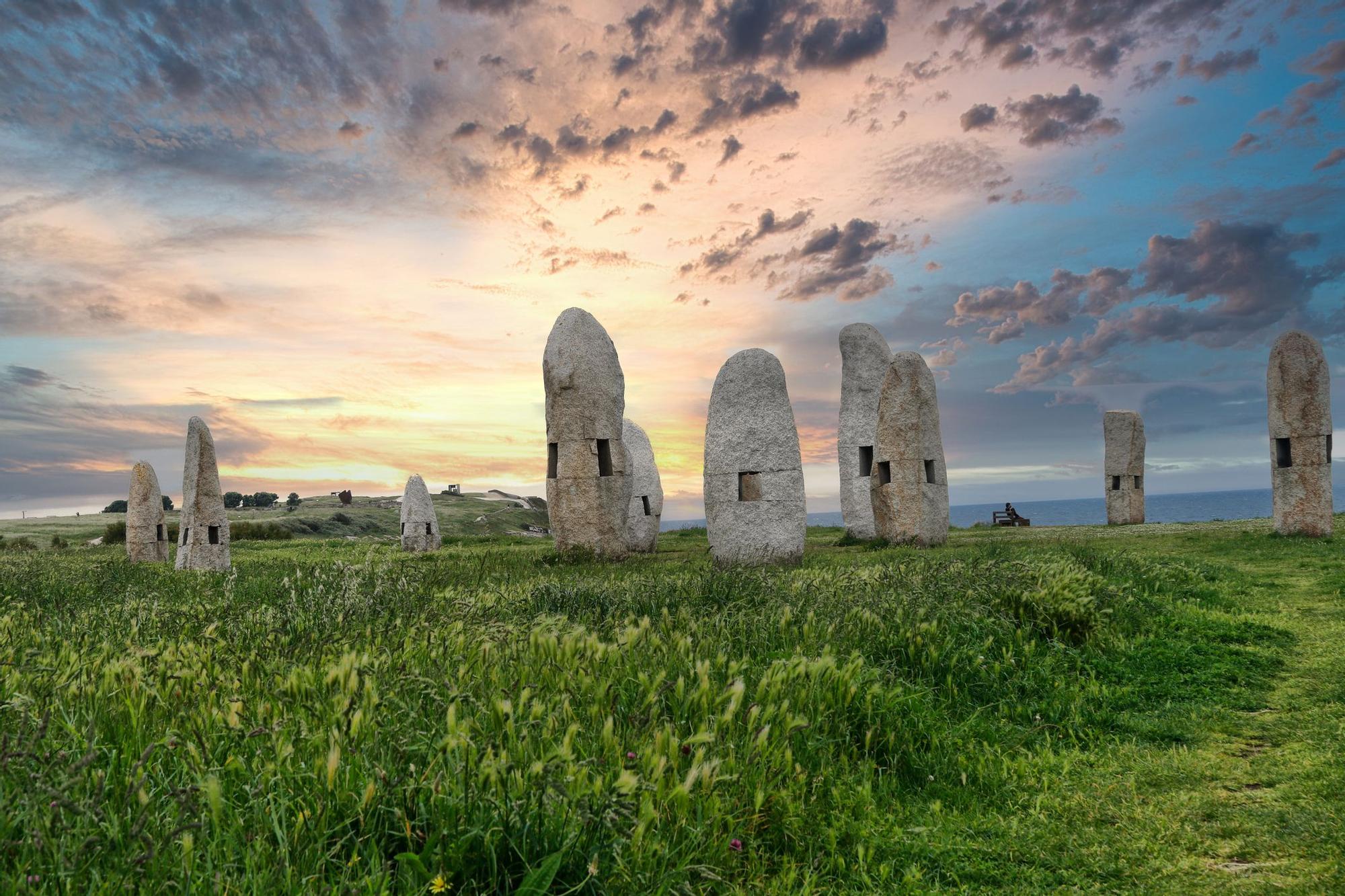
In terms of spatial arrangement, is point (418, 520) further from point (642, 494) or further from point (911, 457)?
point (911, 457)

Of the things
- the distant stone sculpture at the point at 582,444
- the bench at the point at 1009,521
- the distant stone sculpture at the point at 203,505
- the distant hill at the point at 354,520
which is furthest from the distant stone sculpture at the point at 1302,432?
the distant hill at the point at 354,520

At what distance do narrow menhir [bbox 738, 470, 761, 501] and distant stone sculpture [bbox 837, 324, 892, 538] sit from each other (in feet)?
35.7

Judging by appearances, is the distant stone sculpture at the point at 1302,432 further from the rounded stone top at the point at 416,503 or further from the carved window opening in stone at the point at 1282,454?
the rounded stone top at the point at 416,503

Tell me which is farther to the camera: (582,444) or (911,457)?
(911,457)

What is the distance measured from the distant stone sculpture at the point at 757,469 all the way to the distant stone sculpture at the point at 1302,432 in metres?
12.8

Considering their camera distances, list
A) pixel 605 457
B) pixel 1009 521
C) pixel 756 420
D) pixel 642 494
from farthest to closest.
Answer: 1. pixel 1009 521
2. pixel 642 494
3. pixel 605 457
4. pixel 756 420

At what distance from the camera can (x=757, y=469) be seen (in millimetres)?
16266

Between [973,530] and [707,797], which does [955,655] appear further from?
[973,530]

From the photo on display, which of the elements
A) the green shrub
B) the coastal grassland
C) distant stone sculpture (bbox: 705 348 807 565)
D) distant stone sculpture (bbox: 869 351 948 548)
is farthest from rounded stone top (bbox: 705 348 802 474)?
the green shrub

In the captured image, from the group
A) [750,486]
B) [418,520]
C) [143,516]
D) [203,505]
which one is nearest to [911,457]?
[750,486]

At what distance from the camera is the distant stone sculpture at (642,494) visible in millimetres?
25766

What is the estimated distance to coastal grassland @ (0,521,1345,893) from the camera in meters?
3.27

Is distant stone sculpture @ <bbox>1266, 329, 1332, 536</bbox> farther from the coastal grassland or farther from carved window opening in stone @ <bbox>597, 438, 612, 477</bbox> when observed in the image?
carved window opening in stone @ <bbox>597, 438, 612, 477</bbox>

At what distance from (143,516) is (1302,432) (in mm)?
32315
